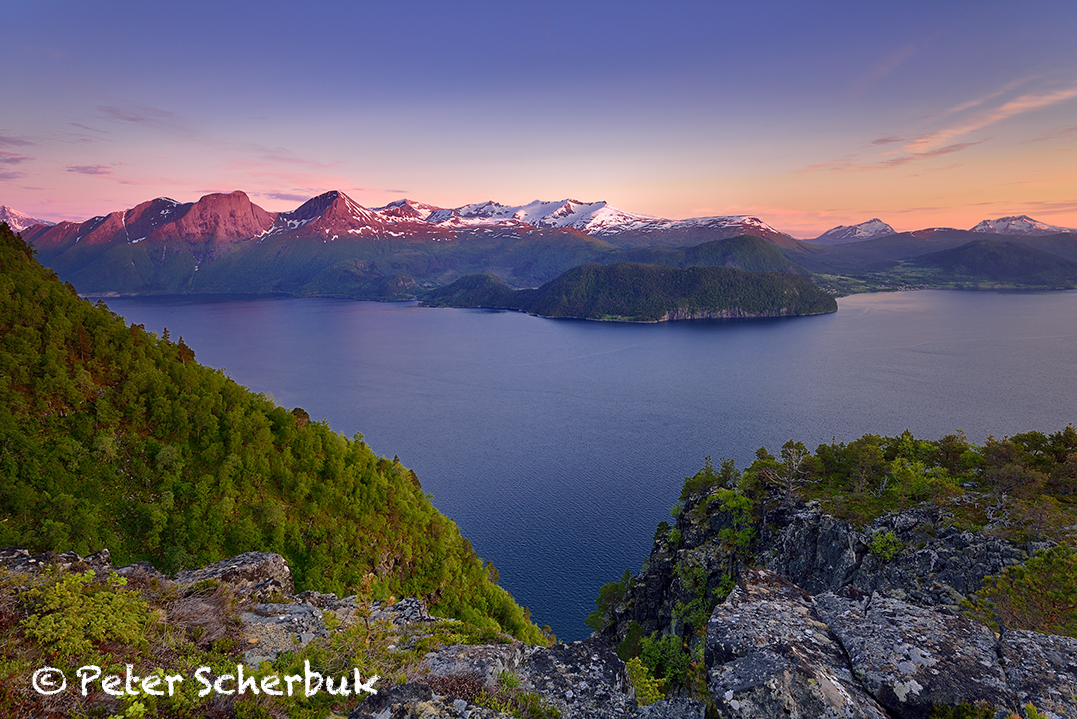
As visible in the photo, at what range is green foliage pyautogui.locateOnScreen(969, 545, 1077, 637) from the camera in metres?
22.8

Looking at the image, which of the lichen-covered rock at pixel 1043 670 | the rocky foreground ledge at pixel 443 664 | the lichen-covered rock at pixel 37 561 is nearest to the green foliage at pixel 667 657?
the rocky foreground ledge at pixel 443 664

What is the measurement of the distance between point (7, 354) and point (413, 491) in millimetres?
38484

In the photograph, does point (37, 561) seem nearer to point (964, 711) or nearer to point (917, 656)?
point (917, 656)

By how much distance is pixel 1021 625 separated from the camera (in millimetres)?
23266

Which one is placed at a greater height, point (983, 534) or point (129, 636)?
point (129, 636)

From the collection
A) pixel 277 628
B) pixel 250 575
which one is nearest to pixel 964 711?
pixel 277 628

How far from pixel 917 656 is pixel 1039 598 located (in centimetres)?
1861

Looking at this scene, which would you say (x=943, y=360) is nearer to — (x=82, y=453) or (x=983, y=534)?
(x=983, y=534)

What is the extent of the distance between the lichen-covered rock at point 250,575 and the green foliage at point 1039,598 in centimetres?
3381

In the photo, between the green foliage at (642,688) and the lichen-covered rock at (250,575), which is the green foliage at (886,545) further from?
the lichen-covered rock at (250,575)

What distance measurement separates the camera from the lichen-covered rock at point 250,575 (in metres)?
22.8

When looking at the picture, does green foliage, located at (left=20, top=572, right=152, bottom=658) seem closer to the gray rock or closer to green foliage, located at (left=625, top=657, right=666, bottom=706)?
the gray rock

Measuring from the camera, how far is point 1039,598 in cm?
2448

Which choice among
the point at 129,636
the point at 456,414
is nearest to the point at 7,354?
the point at 129,636
